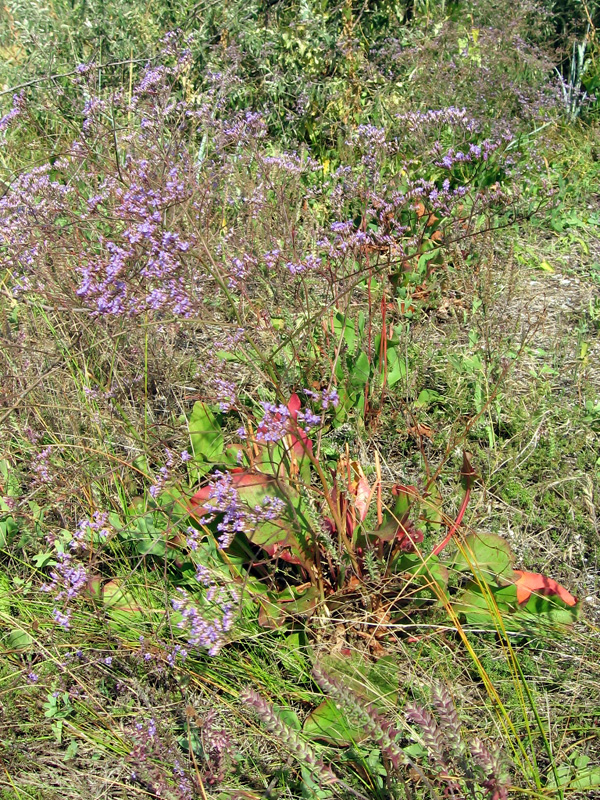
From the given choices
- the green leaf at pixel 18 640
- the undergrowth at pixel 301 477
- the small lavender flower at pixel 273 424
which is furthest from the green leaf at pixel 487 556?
the green leaf at pixel 18 640

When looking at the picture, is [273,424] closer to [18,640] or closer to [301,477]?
[301,477]

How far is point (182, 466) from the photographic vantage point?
8.05ft

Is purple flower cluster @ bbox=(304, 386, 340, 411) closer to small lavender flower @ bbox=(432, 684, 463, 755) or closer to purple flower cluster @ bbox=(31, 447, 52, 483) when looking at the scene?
small lavender flower @ bbox=(432, 684, 463, 755)

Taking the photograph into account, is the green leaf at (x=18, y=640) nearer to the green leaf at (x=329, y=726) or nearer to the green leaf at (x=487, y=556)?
the green leaf at (x=329, y=726)

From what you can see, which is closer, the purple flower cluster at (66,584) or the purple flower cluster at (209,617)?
the purple flower cluster at (209,617)

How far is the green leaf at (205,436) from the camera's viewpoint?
227 centimetres

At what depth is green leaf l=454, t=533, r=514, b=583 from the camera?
1939mm

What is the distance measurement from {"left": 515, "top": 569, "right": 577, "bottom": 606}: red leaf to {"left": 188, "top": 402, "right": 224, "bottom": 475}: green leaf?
1012 mm

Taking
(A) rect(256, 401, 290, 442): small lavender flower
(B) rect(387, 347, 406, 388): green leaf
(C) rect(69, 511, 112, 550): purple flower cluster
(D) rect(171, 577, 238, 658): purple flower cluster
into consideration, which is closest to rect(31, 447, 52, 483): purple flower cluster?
(C) rect(69, 511, 112, 550): purple flower cluster

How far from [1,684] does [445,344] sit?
2.00 metres

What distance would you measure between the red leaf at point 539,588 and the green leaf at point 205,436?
39.8 inches

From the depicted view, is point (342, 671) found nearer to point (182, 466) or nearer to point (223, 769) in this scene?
point (223, 769)

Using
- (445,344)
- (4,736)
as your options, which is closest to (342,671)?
(4,736)

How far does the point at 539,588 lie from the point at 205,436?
1135 millimetres
